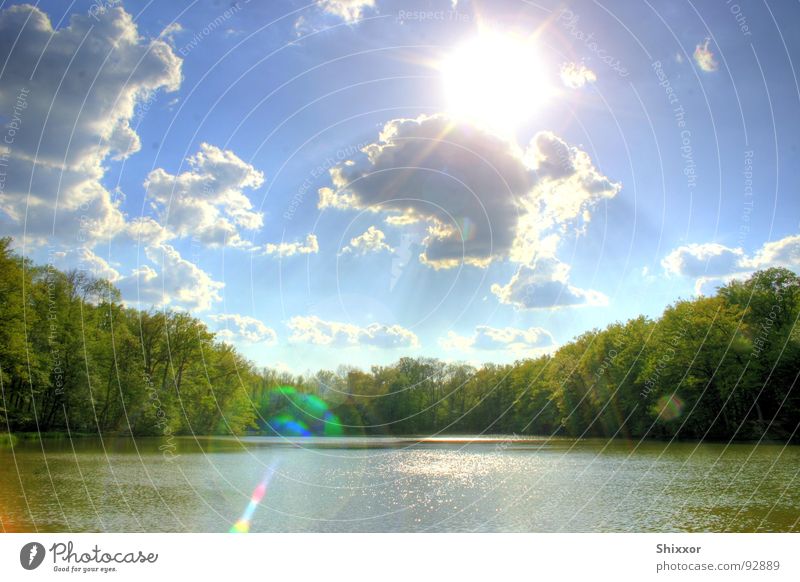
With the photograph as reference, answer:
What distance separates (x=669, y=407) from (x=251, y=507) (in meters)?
61.2

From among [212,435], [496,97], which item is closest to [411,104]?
[496,97]

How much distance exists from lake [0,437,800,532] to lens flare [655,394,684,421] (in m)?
23.4

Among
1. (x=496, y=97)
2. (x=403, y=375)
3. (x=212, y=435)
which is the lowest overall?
(x=212, y=435)

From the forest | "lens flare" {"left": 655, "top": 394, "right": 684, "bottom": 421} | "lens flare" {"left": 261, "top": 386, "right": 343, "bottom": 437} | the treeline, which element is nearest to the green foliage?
the forest

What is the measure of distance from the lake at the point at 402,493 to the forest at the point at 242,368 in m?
14.4

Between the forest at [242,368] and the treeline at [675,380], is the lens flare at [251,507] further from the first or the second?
the treeline at [675,380]

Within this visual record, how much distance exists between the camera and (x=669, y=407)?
72.9 m

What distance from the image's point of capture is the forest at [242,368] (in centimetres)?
5903

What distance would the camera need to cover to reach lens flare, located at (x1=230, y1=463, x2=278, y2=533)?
2172 centimetres

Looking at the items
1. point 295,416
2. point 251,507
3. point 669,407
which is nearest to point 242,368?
point 295,416
